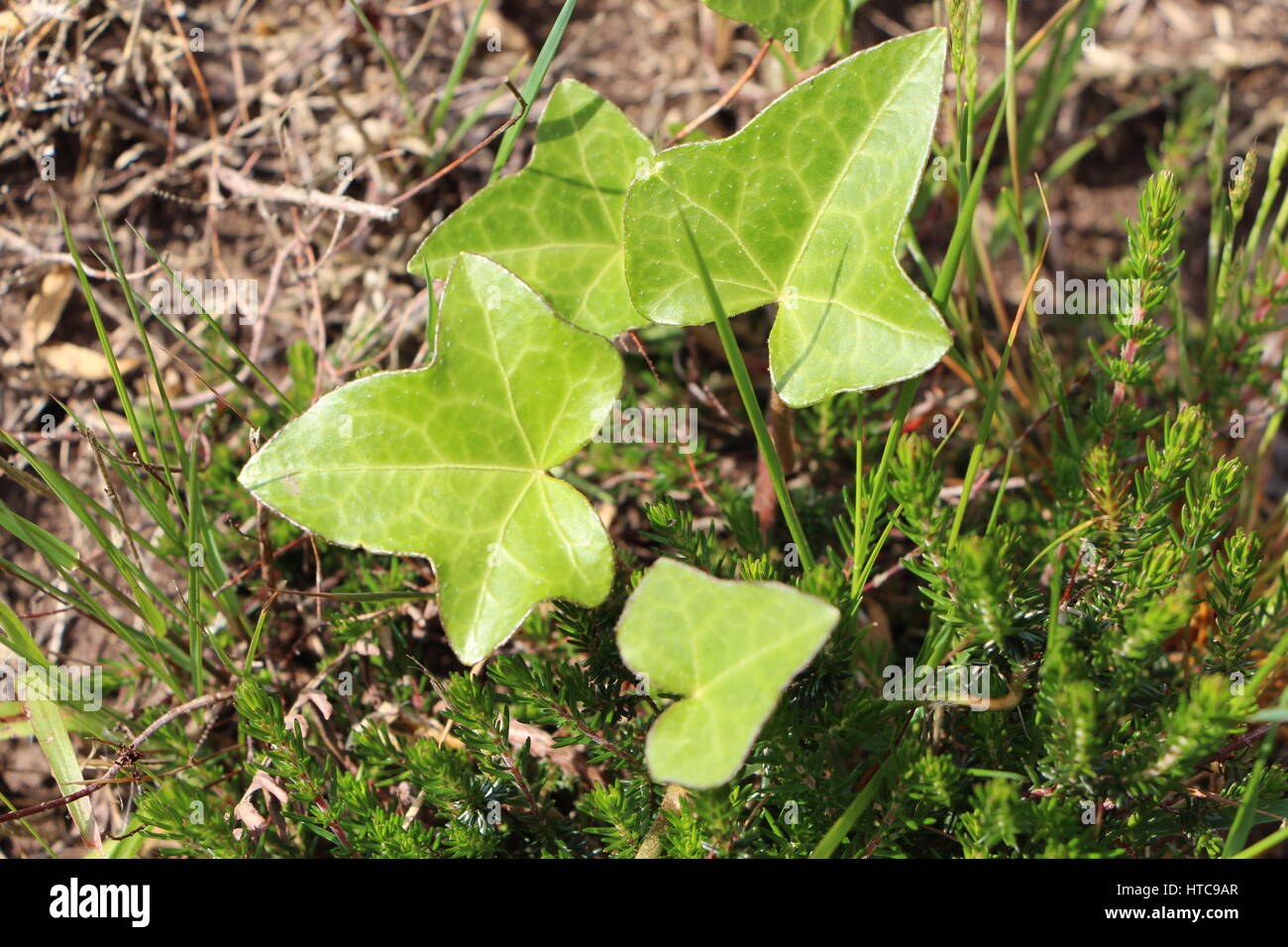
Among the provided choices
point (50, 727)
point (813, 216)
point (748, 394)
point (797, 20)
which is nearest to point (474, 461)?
point (748, 394)

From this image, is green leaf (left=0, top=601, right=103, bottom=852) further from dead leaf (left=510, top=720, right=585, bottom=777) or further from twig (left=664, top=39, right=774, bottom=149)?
twig (left=664, top=39, right=774, bottom=149)

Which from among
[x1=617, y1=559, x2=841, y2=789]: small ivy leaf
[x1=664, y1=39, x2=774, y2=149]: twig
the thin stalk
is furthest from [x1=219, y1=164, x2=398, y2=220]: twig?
[x1=617, y1=559, x2=841, y2=789]: small ivy leaf

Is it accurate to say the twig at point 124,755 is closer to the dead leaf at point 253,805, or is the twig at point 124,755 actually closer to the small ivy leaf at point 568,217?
the dead leaf at point 253,805

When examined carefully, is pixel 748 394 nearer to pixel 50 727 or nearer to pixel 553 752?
pixel 553 752

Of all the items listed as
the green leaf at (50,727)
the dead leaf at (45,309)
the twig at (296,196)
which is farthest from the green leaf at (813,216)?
the dead leaf at (45,309)

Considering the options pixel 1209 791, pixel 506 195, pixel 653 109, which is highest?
pixel 653 109

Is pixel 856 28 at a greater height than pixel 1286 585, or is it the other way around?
pixel 856 28

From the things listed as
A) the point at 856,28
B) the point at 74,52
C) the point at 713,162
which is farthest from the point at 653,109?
the point at 74,52

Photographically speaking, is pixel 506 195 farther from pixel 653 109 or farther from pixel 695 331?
pixel 653 109
